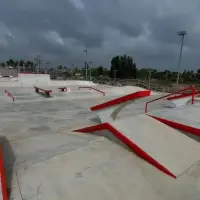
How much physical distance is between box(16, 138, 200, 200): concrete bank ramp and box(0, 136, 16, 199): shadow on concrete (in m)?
0.15

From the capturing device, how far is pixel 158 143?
462 centimetres

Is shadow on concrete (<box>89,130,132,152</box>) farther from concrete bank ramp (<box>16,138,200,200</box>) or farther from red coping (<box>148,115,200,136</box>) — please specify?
red coping (<box>148,115,200,136</box>)

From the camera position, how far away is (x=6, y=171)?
366 centimetres

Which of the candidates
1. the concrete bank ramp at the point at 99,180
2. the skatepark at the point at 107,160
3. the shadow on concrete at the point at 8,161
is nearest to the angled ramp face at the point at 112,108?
the skatepark at the point at 107,160

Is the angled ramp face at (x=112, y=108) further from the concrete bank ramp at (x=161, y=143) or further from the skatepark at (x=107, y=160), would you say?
the concrete bank ramp at (x=161, y=143)

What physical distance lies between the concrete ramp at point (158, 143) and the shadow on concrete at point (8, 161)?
2.25m

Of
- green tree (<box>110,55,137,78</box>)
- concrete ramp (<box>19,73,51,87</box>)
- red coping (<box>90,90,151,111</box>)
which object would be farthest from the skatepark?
green tree (<box>110,55,137,78</box>)

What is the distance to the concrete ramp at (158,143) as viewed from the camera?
412 cm

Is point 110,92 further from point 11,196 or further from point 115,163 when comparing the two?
point 11,196

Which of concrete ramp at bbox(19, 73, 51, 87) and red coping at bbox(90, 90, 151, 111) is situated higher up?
red coping at bbox(90, 90, 151, 111)

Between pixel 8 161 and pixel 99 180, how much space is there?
72.7 inches

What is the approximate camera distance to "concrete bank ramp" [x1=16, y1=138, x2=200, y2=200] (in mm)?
3205

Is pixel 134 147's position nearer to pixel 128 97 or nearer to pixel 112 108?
pixel 128 97

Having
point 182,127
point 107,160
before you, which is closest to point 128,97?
point 182,127
